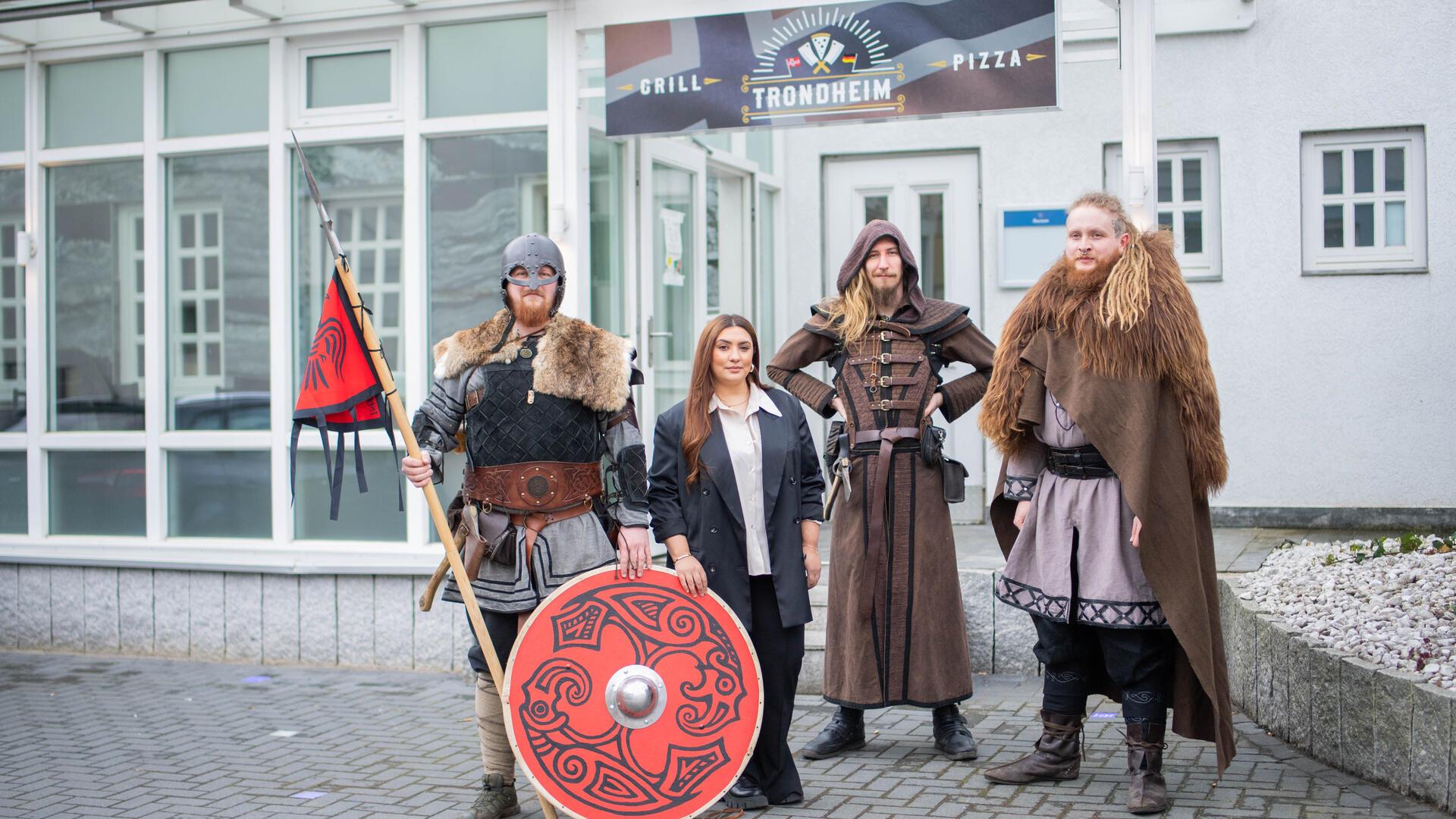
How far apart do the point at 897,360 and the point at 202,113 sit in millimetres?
4683

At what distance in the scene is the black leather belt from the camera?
4844mm

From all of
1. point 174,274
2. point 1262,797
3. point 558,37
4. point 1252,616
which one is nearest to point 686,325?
point 558,37

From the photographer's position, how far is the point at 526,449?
4770 mm

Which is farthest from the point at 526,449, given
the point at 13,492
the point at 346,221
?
the point at 13,492

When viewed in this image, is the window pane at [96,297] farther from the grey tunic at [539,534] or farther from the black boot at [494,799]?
the black boot at [494,799]

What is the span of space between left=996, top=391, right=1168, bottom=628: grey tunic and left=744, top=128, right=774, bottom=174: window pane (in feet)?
16.3

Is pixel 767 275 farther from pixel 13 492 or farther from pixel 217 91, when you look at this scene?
pixel 13 492

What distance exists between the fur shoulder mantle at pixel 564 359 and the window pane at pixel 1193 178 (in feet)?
17.9

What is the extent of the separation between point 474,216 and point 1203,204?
4665 mm

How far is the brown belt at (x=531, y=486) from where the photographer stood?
4.77 meters

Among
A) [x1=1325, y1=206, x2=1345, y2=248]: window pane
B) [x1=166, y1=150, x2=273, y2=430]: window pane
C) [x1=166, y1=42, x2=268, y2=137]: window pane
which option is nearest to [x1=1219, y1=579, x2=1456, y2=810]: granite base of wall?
[x1=1325, y1=206, x2=1345, y2=248]: window pane

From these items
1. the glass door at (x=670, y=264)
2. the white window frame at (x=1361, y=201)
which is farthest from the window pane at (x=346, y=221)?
the white window frame at (x=1361, y=201)

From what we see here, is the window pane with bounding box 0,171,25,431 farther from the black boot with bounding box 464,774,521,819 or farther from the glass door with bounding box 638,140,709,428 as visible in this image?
the black boot with bounding box 464,774,521,819

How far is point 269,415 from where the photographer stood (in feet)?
26.2
